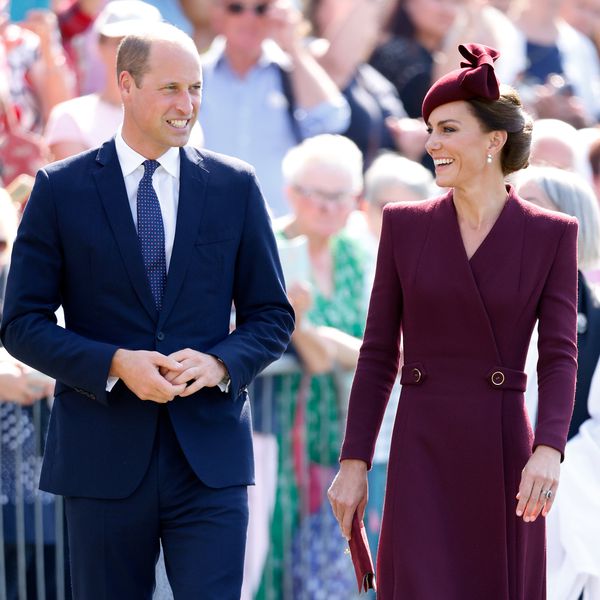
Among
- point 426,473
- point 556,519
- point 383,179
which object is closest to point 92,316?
point 426,473

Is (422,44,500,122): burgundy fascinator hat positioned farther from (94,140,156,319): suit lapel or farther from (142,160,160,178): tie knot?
(94,140,156,319): suit lapel

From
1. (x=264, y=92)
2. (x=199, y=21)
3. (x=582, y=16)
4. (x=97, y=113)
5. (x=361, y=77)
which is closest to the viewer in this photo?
(x=97, y=113)

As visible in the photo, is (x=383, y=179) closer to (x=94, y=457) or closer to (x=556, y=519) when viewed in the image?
(x=556, y=519)

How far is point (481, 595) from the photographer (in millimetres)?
4238

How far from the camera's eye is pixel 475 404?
4.26 meters

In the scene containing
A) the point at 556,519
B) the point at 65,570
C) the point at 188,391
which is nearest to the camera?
the point at 188,391

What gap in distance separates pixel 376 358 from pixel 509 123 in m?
0.80

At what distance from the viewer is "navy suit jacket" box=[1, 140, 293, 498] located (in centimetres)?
425

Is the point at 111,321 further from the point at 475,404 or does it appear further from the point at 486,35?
the point at 486,35

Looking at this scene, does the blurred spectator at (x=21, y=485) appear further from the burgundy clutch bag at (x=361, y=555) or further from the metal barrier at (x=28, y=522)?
the burgundy clutch bag at (x=361, y=555)

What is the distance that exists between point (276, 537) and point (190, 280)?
8.54 feet

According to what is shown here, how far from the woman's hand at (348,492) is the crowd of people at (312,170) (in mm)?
718

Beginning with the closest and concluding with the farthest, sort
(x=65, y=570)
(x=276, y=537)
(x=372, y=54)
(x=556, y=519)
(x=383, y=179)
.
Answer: (x=556, y=519), (x=65, y=570), (x=276, y=537), (x=383, y=179), (x=372, y=54)

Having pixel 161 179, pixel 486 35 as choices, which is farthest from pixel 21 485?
pixel 486 35
